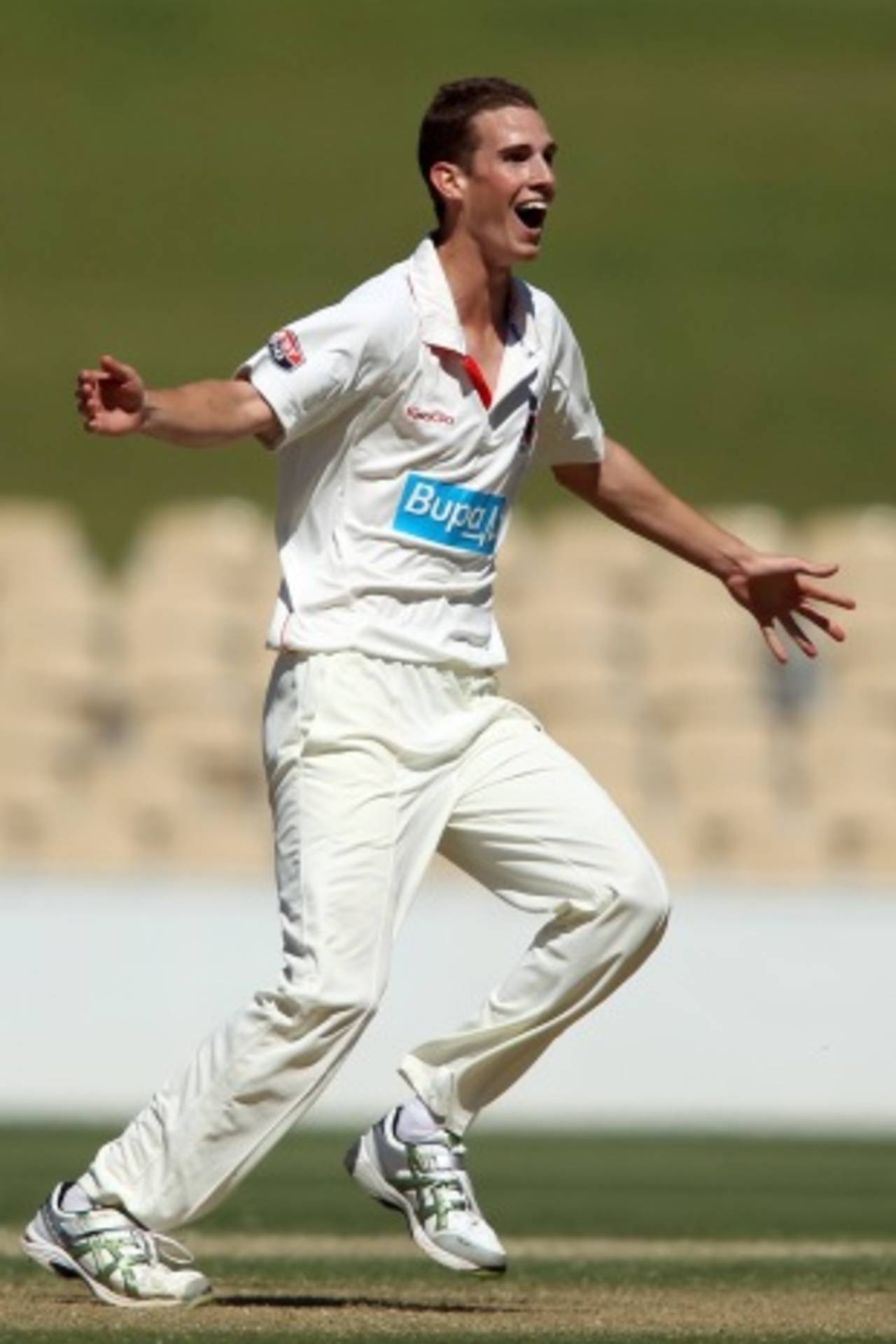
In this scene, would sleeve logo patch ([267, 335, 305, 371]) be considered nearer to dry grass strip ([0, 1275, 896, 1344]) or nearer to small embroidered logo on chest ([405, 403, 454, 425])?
small embroidered logo on chest ([405, 403, 454, 425])

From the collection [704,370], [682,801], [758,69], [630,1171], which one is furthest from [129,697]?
[758,69]

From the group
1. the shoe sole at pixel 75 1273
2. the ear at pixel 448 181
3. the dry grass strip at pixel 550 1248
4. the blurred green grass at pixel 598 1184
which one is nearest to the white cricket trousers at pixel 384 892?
the shoe sole at pixel 75 1273

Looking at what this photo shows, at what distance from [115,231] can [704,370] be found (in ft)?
12.8

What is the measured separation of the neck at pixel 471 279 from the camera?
22.9 ft

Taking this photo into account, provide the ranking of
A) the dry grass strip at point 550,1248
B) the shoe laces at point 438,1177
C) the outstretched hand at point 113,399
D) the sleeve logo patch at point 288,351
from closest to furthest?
1. the outstretched hand at point 113,399
2. the sleeve logo patch at point 288,351
3. the shoe laces at point 438,1177
4. the dry grass strip at point 550,1248

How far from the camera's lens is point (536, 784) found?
6988mm

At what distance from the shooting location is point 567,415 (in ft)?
23.8

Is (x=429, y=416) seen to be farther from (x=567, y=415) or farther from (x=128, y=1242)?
(x=128, y=1242)

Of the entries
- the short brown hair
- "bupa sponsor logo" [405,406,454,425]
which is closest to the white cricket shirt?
"bupa sponsor logo" [405,406,454,425]

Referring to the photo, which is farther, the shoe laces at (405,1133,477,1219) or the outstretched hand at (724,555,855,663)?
the outstretched hand at (724,555,855,663)

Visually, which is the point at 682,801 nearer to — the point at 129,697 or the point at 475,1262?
the point at 129,697

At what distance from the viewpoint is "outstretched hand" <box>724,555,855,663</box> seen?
7371 millimetres

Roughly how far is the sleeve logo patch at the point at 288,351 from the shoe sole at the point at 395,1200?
1307mm

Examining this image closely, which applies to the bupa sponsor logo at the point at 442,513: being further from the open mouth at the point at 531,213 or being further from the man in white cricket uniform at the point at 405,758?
the open mouth at the point at 531,213
